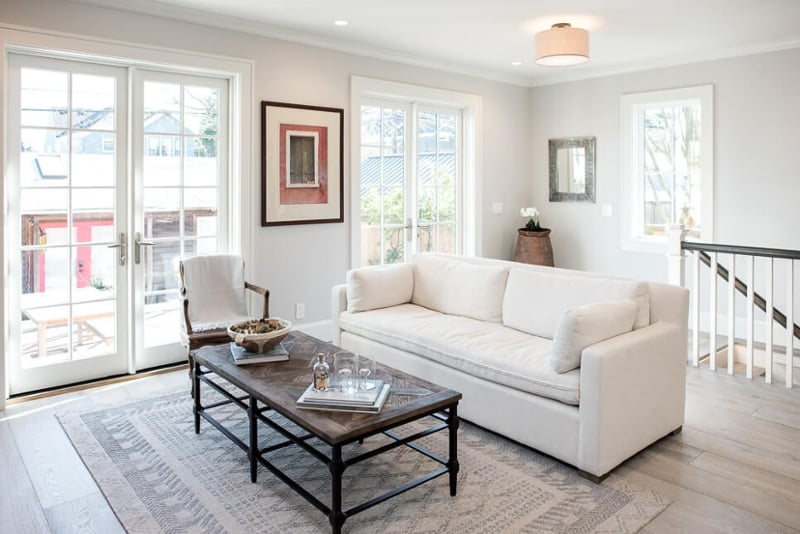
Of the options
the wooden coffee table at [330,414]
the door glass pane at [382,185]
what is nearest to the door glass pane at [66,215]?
the wooden coffee table at [330,414]

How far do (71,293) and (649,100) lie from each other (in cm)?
512

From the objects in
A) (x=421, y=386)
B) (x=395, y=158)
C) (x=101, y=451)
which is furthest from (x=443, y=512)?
(x=395, y=158)

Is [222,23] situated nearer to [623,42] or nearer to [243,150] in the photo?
[243,150]

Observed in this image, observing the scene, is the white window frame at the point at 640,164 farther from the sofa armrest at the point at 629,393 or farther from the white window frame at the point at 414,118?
the sofa armrest at the point at 629,393

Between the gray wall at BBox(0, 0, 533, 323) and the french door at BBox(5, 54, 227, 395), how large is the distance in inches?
9.7

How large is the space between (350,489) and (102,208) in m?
2.61

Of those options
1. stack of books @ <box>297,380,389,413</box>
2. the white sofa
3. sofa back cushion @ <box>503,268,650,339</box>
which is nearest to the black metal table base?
stack of books @ <box>297,380,389,413</box>

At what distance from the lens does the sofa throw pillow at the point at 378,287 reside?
13.4 feet

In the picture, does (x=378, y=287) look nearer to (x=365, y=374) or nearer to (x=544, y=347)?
(x=544, y=347)

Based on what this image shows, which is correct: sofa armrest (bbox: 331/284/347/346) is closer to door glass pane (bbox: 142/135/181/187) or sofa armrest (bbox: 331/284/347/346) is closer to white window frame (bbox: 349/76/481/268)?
white window frame (bbox: 349/76/481/268)

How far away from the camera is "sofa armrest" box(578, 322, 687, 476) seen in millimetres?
2559

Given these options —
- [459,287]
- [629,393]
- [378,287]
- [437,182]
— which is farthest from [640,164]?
[629,393]

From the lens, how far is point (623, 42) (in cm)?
485

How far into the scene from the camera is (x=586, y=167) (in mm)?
6156
